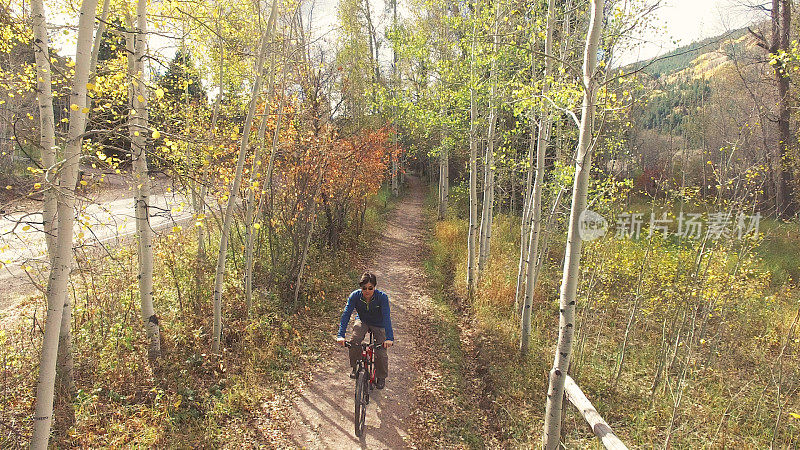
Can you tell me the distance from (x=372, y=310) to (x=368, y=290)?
1.26 ft

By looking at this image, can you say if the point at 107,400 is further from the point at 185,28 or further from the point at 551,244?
the point at 551,244

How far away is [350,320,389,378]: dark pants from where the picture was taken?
567 cm

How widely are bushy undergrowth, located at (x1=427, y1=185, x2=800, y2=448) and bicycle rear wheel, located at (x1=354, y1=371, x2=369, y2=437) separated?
2.04m

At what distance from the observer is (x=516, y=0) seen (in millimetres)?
8148

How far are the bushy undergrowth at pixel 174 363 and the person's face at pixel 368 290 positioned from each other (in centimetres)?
207

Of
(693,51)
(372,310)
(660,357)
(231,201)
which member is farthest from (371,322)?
(693,51)

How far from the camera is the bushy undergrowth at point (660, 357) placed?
5.56 metres

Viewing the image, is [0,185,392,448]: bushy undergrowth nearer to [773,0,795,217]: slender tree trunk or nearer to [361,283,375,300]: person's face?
[361,283,375,300]: person's face

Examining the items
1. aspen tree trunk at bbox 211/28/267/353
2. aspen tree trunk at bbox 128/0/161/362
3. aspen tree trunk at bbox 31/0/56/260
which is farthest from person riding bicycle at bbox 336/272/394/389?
aspen tree trunk at bbox 31/0/56/260

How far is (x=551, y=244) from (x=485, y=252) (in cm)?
565

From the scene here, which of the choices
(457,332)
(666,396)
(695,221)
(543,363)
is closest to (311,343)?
(457,332)

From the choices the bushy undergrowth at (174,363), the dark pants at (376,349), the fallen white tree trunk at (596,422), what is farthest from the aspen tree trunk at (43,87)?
the fallen white tree trunk at (596,422)

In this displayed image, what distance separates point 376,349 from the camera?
5.70 meters

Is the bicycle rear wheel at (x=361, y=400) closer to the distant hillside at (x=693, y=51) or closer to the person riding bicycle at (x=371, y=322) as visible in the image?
the person riding bicycle at (x=371, y=322)
